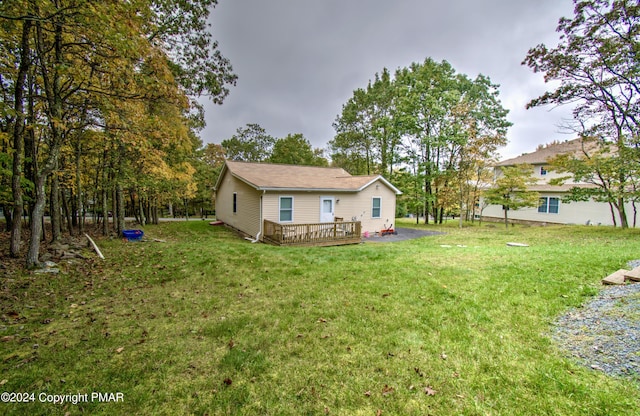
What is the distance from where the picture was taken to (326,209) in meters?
14.3

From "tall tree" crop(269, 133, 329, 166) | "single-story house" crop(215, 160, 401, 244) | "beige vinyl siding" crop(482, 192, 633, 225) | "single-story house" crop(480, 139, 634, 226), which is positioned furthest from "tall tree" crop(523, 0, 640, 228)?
"tall tree" crop(269, 133, 329, 166)

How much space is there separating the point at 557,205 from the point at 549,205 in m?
0.55

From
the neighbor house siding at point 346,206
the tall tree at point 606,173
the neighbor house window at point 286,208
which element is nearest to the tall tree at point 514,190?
the tall tree at point 606,173

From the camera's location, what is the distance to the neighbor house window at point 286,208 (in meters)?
12.8

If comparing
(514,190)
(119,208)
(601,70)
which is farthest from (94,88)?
(514,190)

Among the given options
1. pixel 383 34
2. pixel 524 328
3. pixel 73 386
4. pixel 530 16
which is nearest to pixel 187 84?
pixel 383 34

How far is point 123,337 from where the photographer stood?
11.2ft

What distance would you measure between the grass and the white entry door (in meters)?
8.01

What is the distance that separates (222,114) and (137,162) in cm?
1657

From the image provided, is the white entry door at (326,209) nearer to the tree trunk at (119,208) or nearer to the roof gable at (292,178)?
the roof gable at (292,178)

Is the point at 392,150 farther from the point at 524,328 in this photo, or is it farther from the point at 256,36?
the point at 524,328

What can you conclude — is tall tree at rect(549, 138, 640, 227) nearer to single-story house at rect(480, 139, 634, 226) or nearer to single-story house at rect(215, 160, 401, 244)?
single-story house at rect(480, 139, 634, 226)

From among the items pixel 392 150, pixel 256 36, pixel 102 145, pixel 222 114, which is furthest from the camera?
pixel 222 114

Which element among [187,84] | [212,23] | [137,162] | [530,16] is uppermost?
[530,16]
